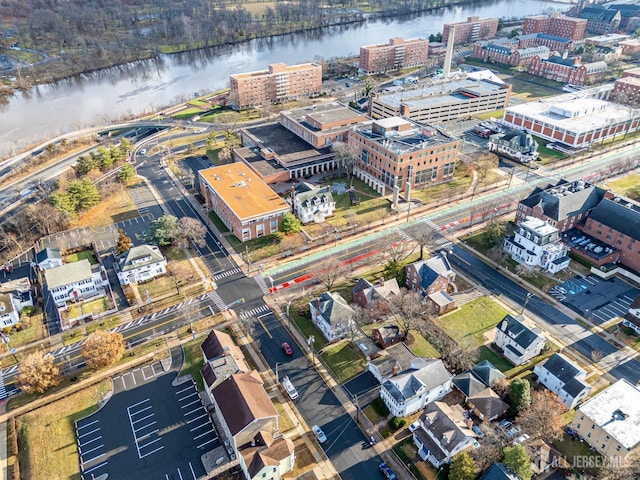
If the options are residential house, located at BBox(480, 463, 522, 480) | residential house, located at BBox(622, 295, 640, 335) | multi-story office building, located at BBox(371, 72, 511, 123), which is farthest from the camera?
multi-story office building, located at BBox(371, 72, 511, 123)

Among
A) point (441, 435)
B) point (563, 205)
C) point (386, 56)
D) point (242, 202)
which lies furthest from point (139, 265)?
point (386, 56)

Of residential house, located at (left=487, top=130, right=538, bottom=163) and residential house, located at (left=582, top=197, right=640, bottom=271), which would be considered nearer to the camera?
residential house, located at (left=582, top=197, right=640, bottom=271)

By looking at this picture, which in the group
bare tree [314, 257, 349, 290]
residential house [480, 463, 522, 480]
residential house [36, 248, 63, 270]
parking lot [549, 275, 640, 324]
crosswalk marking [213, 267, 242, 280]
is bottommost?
parking lot [549, 275, 640, 324]

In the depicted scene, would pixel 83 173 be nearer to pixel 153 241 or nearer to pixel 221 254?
pixel 153 241

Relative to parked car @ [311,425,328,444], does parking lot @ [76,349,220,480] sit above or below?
above

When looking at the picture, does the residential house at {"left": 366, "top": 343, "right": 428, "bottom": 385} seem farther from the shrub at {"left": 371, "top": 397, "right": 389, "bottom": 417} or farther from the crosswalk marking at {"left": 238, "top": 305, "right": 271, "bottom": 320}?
the crosswalk marking at {"left": 238, "top": 305, "right": 271, "bottom": 320}

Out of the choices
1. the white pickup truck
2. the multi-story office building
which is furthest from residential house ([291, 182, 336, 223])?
the multi-story office building

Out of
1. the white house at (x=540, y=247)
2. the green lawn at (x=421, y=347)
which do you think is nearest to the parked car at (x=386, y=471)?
the green lawn at (x=421, y=347)
